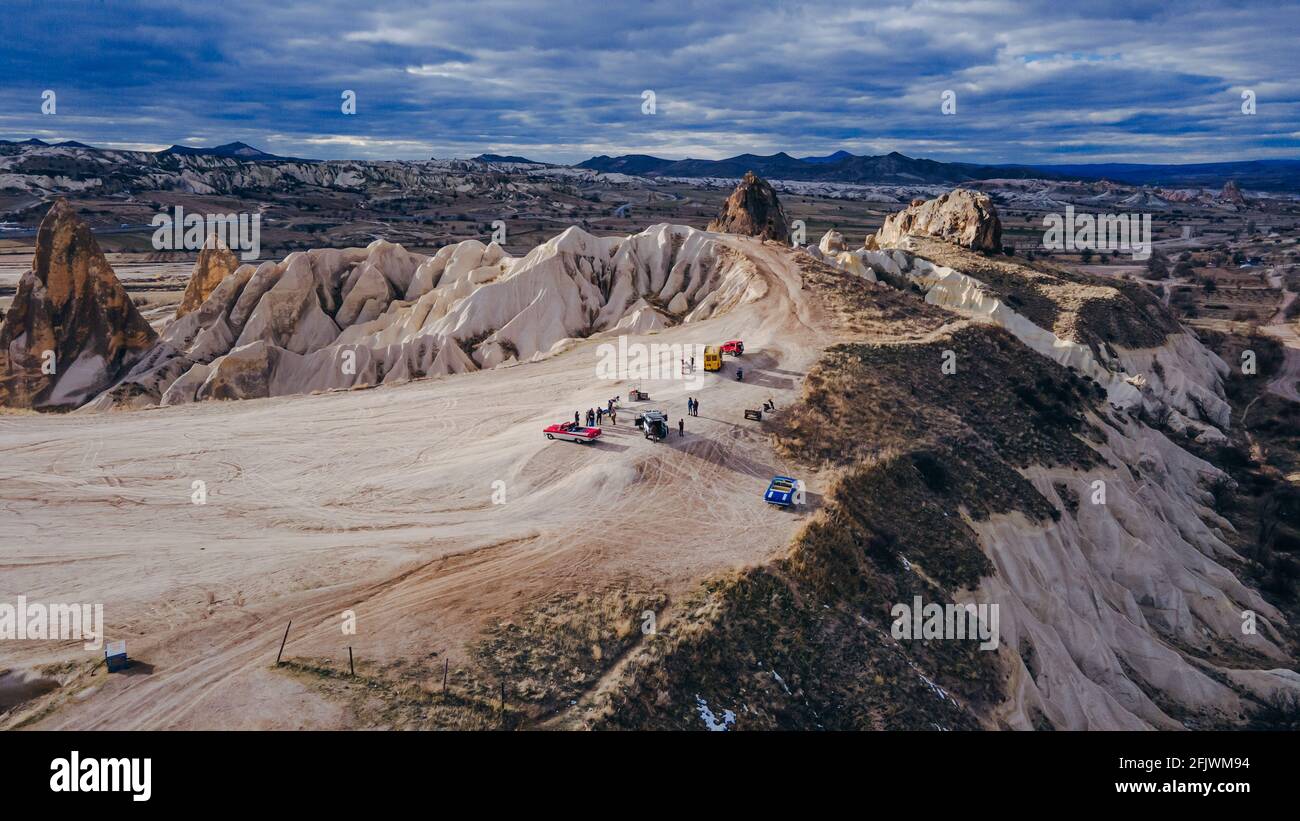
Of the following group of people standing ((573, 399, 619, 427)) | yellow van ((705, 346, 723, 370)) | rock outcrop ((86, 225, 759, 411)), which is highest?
rock outcrop ((86, 225, 759, 411))

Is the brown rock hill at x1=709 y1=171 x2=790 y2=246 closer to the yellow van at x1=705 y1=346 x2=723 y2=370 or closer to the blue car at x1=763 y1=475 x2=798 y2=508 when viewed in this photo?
the yellow van at x1=705 y1=346 x2=723 y2=370

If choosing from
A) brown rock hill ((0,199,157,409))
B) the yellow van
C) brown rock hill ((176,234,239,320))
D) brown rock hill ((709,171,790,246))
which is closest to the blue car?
the yellow van

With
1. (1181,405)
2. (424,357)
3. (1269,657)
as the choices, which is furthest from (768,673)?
(1181,405)

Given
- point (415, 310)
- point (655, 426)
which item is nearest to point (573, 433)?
point (655, 426)

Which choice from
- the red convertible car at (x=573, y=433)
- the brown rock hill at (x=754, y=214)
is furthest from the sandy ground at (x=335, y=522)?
the brown rock hill at (x=754, y=214)

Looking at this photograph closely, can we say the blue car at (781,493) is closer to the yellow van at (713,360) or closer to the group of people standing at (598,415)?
Answer: the group of people standing at (598,415)

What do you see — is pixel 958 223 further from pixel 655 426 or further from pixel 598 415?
pixel 655 426
